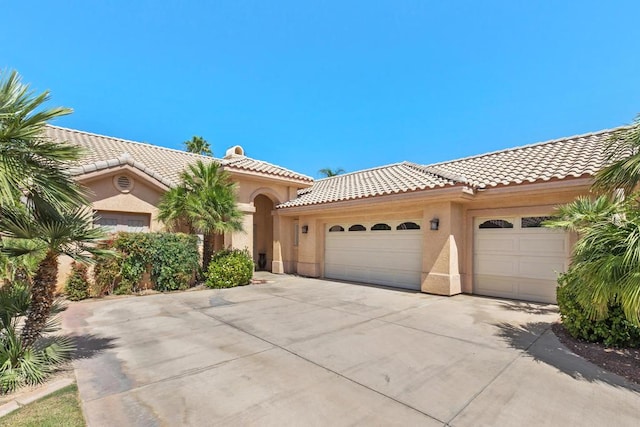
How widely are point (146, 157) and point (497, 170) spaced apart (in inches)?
698

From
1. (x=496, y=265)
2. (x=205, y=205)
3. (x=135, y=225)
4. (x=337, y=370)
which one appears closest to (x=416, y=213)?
(x=496, y=265)

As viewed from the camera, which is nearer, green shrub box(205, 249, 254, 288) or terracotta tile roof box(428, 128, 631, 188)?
terracotta tile roof box(428, 128, 631, 188)

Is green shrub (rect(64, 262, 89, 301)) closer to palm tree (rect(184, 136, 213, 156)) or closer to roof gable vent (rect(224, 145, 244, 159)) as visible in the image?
roof gable vent (rect(224, 145, 244, 159))

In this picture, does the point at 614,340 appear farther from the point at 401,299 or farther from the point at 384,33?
the point at 384,33

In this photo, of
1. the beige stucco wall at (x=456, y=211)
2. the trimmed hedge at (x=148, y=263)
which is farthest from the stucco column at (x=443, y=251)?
the trimmed hedge at (x=148, y=263)

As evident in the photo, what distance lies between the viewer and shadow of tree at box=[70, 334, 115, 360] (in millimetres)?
5541

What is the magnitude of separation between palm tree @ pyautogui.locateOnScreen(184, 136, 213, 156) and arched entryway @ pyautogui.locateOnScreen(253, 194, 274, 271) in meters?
21.4

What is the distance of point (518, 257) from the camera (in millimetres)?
10375

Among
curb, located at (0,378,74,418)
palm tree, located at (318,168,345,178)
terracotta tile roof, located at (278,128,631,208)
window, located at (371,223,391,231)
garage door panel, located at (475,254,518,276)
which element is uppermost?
palm tree, located at (318,168,345,178)

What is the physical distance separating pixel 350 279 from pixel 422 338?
27.6 ft

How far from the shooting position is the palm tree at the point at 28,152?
406 centimetres

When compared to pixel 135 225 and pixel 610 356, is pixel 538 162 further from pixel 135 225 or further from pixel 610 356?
pixel 135 225

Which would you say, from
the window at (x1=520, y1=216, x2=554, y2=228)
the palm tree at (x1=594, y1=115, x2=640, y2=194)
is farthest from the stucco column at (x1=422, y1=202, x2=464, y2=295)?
the palm tree at (x1=594, y1=115, x2=640, y2=194)

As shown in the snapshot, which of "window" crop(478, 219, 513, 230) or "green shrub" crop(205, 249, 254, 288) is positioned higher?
"window" crop(478, 219, 513, 230)
